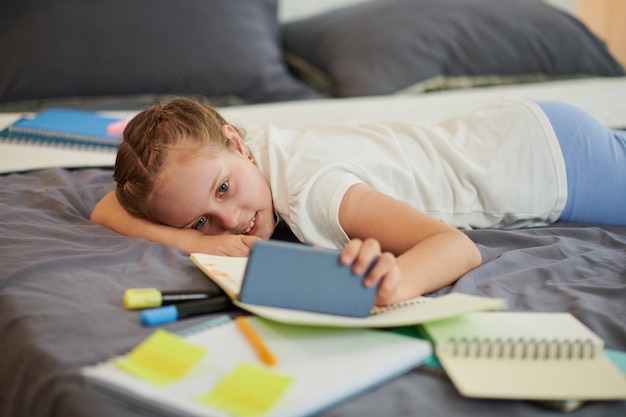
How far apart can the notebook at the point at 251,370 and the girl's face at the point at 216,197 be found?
0.37m

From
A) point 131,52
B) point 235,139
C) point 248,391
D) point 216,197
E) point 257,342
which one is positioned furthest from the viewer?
point 131,52

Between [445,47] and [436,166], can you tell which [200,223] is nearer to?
[436,166]

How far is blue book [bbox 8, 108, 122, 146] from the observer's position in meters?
1.70

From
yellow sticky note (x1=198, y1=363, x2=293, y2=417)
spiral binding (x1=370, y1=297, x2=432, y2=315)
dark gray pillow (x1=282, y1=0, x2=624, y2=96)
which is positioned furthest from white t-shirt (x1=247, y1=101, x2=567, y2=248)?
dark gray pillow (x1=282, y1=0, x2=624, y2=96)

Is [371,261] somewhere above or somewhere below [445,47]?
above

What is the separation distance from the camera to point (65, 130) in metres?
1.71

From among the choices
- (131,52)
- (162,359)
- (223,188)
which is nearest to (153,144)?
(223,188)

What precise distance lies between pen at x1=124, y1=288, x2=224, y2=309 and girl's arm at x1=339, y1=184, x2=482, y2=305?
22 cm

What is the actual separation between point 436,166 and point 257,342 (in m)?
0.62

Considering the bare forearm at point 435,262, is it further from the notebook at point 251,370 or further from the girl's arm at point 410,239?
the notebook at point 251,370

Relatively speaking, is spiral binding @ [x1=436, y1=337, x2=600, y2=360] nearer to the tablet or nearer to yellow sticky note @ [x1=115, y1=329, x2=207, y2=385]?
the tablet

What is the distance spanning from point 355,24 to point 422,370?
5.89ft

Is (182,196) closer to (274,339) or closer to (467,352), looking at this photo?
(274,339)

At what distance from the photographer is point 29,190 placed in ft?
4.65
